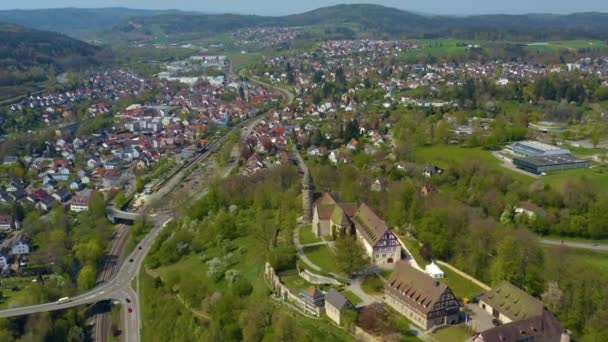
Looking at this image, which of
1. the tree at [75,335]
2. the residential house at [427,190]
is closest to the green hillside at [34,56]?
the tree at [75,335]

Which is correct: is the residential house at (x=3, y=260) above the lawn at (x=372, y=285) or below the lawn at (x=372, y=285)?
below

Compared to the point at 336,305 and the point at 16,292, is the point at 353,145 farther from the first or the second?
the point at 336,305

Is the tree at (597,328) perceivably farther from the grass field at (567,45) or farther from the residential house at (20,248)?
the grass field at (567,45)

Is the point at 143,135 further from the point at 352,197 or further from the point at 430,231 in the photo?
the point at 430,231

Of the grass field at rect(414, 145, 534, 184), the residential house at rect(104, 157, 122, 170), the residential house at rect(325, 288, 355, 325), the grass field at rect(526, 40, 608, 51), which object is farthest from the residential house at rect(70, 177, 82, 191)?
the grass field at rect(526, 40, 608, 51)

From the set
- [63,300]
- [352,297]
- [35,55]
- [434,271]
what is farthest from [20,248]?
[35,55]

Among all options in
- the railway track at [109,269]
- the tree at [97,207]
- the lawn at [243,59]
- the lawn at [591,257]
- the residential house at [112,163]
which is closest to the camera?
the lawn at [591,257]

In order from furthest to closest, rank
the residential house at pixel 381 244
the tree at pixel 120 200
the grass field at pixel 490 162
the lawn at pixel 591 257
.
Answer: the tree at pixel 120 200 → the grass field at pixel 490 162 → the residential house at pixel 381 244 → the lawn at pixel 591 257
